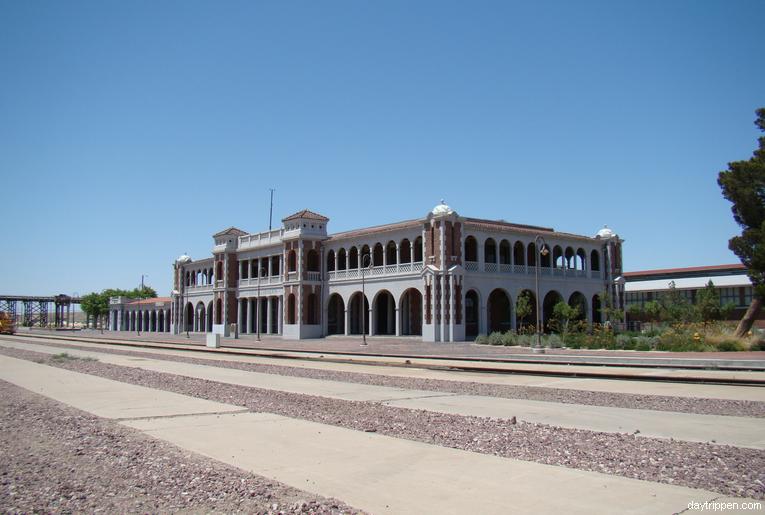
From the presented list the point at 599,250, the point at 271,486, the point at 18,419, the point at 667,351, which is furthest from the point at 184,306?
the point at 271,486

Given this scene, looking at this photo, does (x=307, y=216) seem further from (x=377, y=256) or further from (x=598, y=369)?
(x=598, y=369)

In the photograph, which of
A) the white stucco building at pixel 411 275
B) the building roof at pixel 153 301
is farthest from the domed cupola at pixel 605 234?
the building roof at pixel 153 301

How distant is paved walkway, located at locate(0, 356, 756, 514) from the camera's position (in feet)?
18.4

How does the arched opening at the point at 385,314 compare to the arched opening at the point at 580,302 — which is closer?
the arched opening at the point at 580,302

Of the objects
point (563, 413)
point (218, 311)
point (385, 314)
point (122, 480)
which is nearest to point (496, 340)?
point (385, 314)

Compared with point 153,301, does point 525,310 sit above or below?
below

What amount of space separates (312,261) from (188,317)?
3196 cm

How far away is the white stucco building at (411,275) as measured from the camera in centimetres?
4594

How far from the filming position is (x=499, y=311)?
5494 centimetres

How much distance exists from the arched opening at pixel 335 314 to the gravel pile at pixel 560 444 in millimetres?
47656

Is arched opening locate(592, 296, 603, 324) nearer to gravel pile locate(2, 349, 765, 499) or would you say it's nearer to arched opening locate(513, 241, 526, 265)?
arched opening locate(513, 241, 526, 265)

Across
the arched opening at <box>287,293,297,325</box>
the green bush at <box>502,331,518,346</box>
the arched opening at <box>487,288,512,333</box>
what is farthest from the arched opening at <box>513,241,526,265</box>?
the arched opening at <box>287,293,297,325</box>

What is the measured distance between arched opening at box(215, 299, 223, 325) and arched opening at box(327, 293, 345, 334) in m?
16.6

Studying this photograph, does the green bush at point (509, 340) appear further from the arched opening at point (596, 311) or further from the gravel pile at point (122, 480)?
the gravel pile at point (122, 480)
